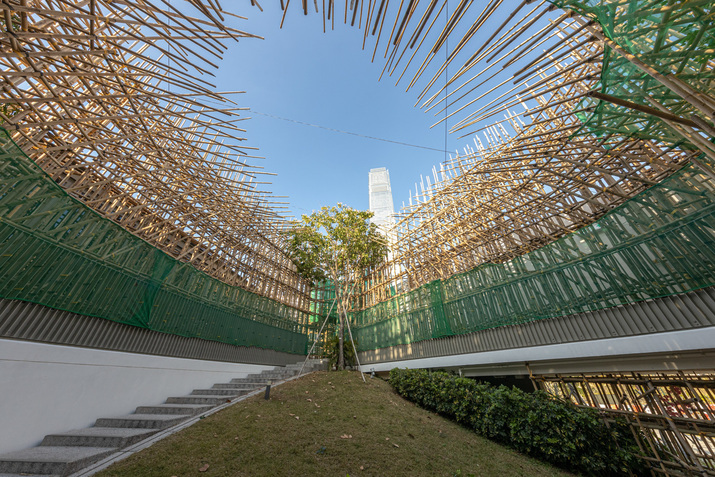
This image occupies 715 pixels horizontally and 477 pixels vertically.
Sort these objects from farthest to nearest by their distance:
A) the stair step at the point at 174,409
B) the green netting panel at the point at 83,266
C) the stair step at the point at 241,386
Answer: the stair step at the point at 241,386
the stair step at the point at 174,409
the green netting panel at the point at 83,266

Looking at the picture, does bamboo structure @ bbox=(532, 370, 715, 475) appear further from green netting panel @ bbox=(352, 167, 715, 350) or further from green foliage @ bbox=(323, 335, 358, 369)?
green foliage @ bbox=(323, 335, 358, 369)

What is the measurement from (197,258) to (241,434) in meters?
10.0

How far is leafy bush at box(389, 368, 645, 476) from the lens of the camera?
5.45 meters

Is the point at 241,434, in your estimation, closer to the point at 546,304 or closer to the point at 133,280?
the point at 133,280

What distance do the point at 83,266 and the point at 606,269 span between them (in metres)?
12.1

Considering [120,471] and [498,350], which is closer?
[120,471]

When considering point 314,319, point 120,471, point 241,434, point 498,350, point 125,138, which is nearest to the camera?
point 120,471

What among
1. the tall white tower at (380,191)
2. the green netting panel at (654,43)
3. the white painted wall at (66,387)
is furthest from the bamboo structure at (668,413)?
the tall white tower at (380,191)

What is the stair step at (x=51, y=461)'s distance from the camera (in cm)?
350

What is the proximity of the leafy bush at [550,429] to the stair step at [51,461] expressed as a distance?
7.45m

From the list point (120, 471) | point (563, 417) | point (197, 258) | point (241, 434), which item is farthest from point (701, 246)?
point (197, 258)

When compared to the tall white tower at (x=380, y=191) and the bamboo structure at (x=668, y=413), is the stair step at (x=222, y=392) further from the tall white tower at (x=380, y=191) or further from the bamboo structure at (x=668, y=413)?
the tall white tower at (x=380, y=191)

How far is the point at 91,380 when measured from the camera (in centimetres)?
566

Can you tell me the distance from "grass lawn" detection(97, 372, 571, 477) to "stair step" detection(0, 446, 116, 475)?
482 mm
